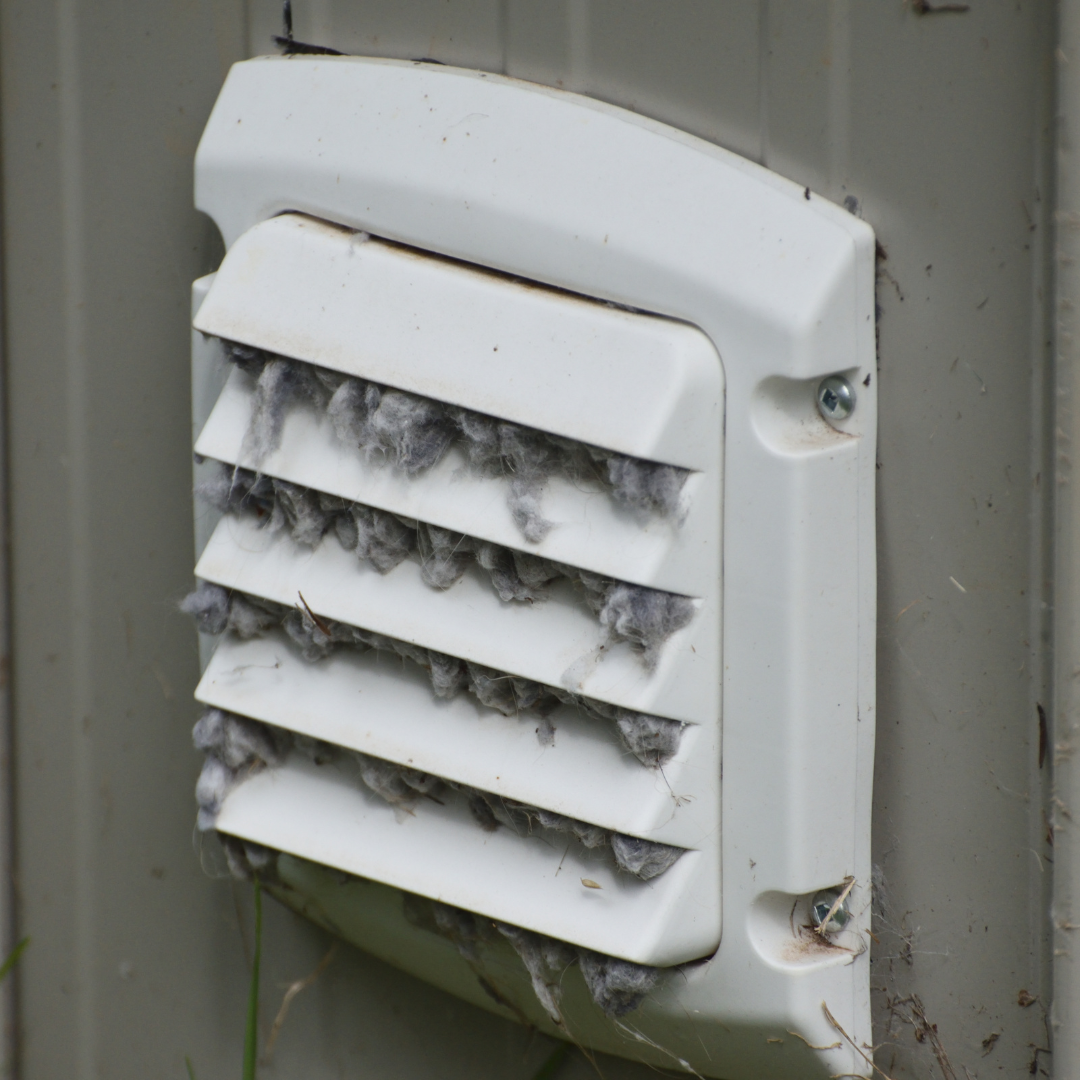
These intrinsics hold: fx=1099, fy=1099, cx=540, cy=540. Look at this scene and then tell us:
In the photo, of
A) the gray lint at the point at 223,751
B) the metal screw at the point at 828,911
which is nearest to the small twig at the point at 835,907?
the metal screw at the point at 828,911

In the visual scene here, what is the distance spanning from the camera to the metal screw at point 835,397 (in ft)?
1.96

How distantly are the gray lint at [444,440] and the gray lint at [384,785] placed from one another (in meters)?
0.17

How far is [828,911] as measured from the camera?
0.64m

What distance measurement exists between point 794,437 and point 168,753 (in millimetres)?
579

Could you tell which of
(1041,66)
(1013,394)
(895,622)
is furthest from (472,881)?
(1041,66)

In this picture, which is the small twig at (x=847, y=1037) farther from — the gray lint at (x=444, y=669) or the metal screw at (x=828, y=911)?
the gray lint at (x=444, y=669)

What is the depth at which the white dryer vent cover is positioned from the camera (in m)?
0.58

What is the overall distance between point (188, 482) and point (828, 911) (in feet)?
1.80

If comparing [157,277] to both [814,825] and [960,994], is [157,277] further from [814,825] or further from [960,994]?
[960,994]

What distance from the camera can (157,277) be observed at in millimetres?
823

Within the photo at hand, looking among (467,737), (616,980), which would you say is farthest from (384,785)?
(616,980)

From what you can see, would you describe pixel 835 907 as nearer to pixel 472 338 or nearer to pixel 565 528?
pixel 565 528

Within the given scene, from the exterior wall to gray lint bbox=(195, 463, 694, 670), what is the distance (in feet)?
0.53

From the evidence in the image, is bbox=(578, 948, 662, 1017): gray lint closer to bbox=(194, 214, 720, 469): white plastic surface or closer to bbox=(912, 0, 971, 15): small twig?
bbox=(194, 214, 720, 469): white plastic surface
